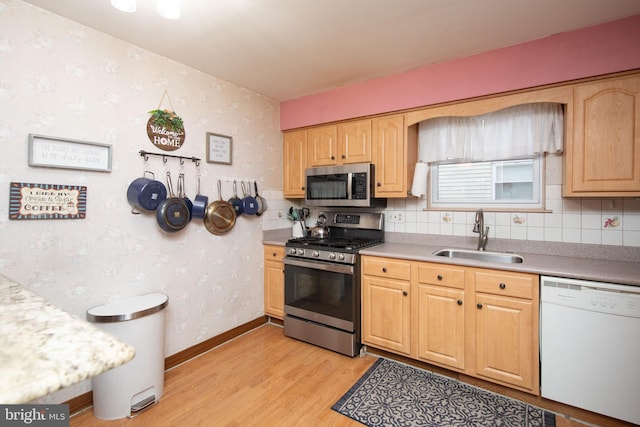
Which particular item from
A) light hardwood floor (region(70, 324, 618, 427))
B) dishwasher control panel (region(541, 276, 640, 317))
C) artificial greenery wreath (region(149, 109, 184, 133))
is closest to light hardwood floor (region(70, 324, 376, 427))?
light hardwood floor (region(70, 324, 618, 427))

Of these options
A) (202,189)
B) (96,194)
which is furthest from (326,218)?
(96,194)

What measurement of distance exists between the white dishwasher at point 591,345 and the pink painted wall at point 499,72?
134 cm

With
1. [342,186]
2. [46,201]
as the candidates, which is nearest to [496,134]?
[342,186]

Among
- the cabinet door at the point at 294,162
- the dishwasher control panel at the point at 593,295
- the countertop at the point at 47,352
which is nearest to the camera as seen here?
the countertop at the point at 47,352

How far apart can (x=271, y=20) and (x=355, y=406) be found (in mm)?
2466

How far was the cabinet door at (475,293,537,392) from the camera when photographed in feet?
6.48

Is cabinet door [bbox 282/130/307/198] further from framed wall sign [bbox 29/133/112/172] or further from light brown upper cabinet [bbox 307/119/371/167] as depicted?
framed wall sign [bbox 29/133/112/172]

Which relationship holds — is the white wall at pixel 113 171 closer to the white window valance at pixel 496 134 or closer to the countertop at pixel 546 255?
the countertop at pixel 546 255

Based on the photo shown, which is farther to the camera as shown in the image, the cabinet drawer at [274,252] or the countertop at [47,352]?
the cabinet drawer at [274,252]

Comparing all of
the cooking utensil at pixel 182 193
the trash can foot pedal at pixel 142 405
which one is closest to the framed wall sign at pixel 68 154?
the cooking utensil at pixel 182 193

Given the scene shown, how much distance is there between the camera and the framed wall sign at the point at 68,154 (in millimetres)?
1806

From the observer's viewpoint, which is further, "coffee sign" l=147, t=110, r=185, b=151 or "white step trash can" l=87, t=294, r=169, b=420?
"coffee sign" l=147, t=110, r=185, b=151

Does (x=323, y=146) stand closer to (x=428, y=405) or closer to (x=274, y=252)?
(x=274, y=252)

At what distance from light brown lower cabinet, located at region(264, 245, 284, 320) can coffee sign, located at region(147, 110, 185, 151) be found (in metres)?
1.34
